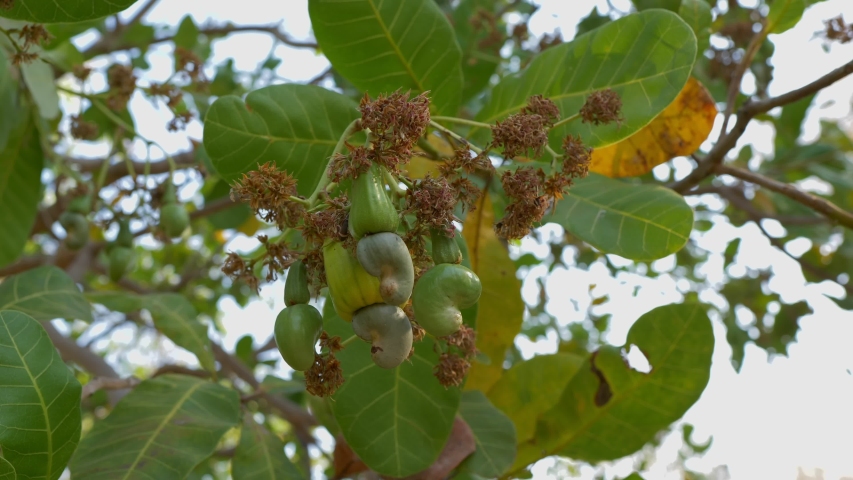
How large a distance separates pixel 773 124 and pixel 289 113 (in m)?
2.60

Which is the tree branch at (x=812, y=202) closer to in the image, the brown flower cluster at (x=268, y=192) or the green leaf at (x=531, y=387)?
the green leaf at (x=531, y=387)

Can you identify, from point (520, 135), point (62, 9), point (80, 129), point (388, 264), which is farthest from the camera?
→ point (80, 129)

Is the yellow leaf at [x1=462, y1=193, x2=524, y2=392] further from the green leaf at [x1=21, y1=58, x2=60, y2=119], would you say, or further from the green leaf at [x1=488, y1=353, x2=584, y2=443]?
the green leaf at [x1=21, y1=58, x2=60, y2=119]

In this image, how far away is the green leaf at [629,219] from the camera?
138 centimetres

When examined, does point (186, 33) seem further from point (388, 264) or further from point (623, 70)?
point (388, 264)

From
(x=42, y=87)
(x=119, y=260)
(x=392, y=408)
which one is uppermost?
(x=42, y=87)

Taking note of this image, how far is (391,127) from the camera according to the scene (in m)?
1.01

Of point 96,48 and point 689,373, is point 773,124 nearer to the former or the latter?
point 689,373

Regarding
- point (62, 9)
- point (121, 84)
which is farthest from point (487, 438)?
point (121, 84)

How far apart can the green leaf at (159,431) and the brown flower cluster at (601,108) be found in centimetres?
96

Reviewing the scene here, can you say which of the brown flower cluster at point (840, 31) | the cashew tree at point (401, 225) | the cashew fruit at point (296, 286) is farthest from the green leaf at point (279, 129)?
the brown flower cluster at point (840, 31)

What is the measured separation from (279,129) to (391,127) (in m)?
0.43

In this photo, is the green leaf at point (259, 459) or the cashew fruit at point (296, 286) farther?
the green leaf at point (259, 459)

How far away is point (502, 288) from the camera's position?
1.91m
